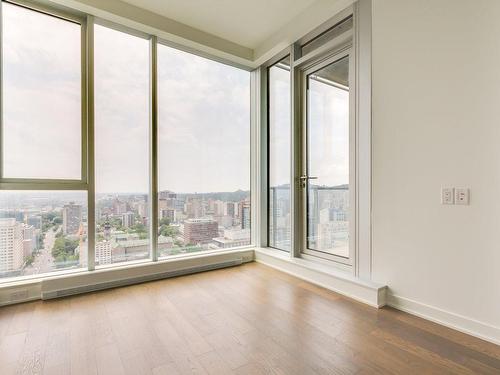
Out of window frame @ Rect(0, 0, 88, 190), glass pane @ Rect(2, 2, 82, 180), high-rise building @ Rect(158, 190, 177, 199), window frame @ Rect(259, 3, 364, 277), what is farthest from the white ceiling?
high-rise building @ Rect(158, 190, 177, 199)

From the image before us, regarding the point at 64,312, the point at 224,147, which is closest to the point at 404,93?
the point at 224,147

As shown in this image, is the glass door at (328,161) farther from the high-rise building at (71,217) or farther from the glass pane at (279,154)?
the high-rise building at (71,217)

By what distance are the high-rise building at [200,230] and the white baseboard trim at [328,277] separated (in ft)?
2.41

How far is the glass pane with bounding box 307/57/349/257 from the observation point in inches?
114

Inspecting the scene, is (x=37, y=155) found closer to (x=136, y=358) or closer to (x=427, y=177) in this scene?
(x=136, y=358)

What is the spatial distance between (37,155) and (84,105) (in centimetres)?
68

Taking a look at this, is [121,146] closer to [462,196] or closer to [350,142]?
[350,142]

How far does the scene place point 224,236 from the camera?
12.5 ft

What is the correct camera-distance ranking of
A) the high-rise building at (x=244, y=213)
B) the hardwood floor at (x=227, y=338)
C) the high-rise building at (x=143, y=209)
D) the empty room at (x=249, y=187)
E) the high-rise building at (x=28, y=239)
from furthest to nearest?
1. the high-rise building at (x=244, y=213)
2. the high-rise building at (x=143, y=209)
3. the high-rise building at (x=28, y=239)
4. the empty room at (x=249, y=187)
5. the hardwood floor at (x=227, y=338)

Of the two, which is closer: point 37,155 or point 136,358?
point 136,358

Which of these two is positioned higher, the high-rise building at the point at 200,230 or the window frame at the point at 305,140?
the window frame at the point at 305,140

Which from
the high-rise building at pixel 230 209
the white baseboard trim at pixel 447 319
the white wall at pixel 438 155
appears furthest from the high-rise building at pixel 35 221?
the white baseboard trim at pixel 447 319

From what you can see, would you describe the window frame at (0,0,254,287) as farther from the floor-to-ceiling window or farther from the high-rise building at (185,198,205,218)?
the high-rise building at (185,198,205,218)

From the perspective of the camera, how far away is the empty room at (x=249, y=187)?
181cm
